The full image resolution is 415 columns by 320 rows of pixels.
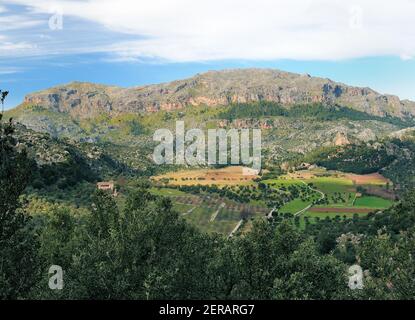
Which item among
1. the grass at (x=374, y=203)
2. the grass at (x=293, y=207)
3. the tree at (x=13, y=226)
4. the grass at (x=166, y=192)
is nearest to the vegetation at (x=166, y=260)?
the tree at (x=13, y=226)

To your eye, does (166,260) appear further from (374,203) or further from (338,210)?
(374,203)

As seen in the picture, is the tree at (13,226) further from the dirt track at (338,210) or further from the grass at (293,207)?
the dirt track at (338,210)

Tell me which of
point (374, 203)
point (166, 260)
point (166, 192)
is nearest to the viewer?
point (166, 260)

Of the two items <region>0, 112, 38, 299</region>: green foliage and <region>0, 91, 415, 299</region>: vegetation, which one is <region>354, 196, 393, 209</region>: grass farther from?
<region>0, 112, 38, 299</region>: green foliage

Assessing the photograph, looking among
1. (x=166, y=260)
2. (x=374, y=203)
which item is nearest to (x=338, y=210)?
(x=374, y=203)

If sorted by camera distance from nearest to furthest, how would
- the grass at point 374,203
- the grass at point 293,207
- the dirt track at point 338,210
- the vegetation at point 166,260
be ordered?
1. the vegetation at point 166,260
2. the dirt track at point 338,210
3. the grass at point 293,207
4. the grass at point 374,203

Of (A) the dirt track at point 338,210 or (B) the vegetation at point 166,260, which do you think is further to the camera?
(A) the dirt track at point 338,210

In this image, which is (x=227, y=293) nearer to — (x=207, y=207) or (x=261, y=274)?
(x=261, y=274)

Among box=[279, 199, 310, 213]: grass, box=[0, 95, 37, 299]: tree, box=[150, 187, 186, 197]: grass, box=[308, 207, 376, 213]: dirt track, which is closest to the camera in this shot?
box=[0, 95, 37, 299]: tree

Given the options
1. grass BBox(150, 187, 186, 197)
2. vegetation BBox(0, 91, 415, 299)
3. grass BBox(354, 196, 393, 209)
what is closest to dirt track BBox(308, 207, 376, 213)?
grass BBox(354, 196, 393, 209)

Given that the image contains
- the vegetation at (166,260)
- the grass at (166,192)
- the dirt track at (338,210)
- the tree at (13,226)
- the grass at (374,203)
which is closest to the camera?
the tree at (13,226)
